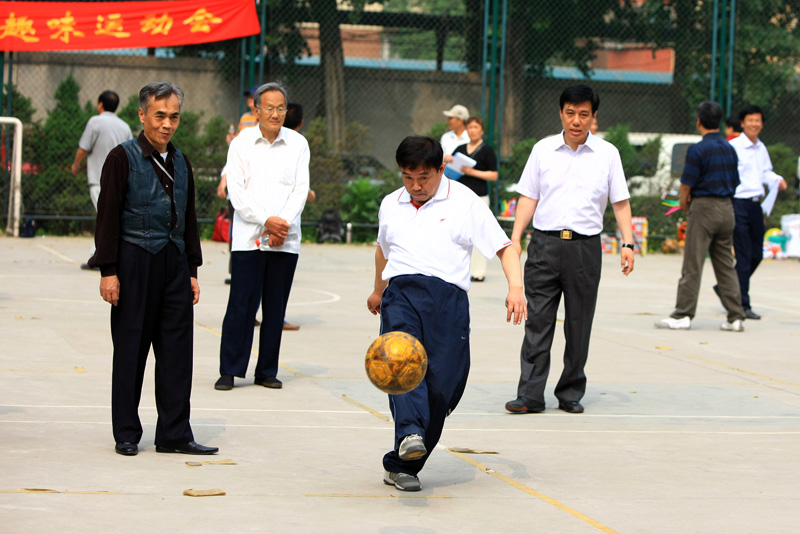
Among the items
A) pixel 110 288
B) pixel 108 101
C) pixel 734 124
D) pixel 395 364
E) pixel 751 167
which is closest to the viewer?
pixel 395 364

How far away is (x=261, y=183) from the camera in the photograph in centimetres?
802

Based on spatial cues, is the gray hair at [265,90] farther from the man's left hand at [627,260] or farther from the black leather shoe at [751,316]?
the black leather shoe at [751,316]

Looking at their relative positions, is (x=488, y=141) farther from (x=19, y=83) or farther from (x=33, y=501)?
(x=33, y=501)

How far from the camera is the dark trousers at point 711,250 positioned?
11344 mm

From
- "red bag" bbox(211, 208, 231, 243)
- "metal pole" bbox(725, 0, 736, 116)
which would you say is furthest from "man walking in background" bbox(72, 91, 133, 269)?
"metal pole" bbox(725, 0, 736, 116)

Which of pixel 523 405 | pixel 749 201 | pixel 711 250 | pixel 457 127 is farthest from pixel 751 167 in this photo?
pixel 523 405

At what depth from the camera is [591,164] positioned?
7.46 metres

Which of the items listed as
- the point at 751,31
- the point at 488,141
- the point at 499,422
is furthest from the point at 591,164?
the point at 751,31

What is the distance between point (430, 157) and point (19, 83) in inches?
723

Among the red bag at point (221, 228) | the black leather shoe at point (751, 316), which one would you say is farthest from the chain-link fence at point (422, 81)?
the black leather shoe at point (751, 316)

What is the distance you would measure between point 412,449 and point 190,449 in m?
1.41

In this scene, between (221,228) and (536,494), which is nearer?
(536,494)

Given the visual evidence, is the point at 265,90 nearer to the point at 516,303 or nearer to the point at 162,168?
the point at 162,168

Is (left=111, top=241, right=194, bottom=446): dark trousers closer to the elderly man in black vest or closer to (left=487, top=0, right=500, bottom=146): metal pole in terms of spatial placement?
the elderly man in black vest
